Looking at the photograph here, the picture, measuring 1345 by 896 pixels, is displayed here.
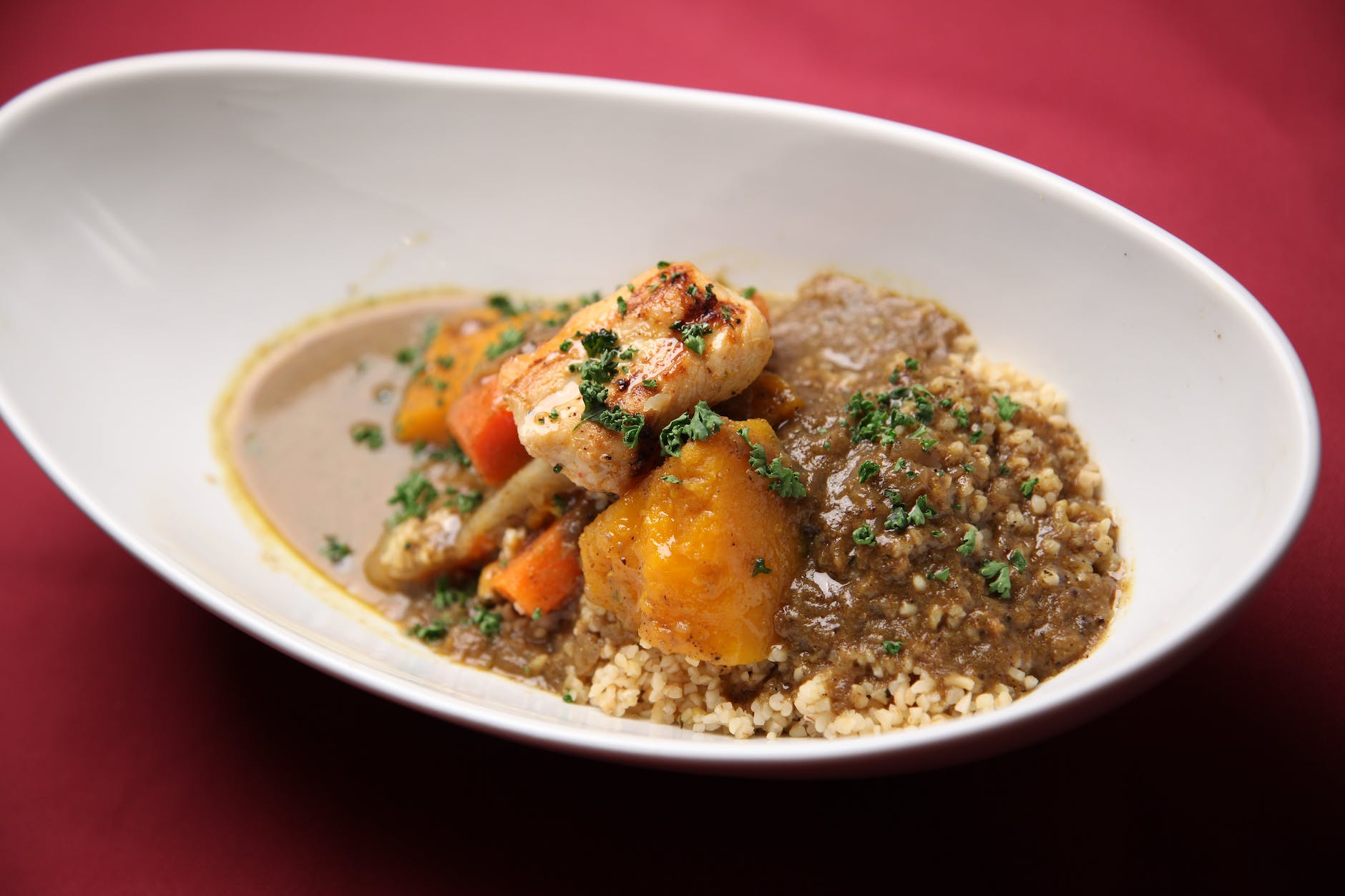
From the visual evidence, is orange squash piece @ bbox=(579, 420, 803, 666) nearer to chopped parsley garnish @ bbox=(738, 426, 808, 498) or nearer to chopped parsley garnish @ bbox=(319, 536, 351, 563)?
chopped parsley garnish @ bbox=(738, 426, 808, 498)

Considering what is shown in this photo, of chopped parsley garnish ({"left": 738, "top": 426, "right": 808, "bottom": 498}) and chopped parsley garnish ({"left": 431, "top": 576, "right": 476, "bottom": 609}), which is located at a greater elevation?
chopped parsley garnish ({"left": 738, "top": 426, "right": 808, "bottom": 498})

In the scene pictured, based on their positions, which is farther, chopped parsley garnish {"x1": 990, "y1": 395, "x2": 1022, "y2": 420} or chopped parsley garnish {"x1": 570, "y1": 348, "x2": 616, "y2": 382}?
chopped parsley garnish {"x1": 990, "y1": 395, "x2": 1022, "y2": 420}

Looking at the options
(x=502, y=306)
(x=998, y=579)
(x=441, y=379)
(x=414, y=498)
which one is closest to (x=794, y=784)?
(x=998, y=579)

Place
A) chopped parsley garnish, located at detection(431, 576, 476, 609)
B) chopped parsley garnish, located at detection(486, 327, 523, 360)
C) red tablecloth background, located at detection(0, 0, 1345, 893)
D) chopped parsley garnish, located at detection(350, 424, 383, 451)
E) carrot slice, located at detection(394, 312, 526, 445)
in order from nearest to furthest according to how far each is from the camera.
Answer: red tablecloth background, located at detection(0, 0, 1345, 893)
chopped parsley garnish, located at detection(431, 576, 476, 609)
chopped parsley garnish, located at detection(486, 327, 523, 360)
carrot slice, located at detection(394, 312, 526, 445)
chopped parsley garnish, located at detection(350, 424, 383, 451)

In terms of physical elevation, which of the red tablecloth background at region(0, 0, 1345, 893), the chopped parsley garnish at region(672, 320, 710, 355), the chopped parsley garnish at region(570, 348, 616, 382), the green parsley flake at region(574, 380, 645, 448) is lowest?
the red tablecloth background at region(0, 0, 1345, 893)

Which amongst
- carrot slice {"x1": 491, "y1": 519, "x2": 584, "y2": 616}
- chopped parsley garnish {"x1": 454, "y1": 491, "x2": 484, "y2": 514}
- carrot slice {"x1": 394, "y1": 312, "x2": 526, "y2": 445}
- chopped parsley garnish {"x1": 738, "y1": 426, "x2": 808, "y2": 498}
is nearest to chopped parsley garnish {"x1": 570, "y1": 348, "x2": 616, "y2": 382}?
chopped parsley garnish {"x1": 738, "y1": 426, "x2": 808, "y2": 498}

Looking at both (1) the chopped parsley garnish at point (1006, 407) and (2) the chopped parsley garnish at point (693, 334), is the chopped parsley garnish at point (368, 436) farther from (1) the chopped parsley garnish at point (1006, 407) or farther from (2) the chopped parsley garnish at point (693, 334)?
(1) the chopped parsley garnish at point (1006, 407)

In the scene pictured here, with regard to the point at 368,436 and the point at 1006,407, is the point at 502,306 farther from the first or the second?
the point at 1006,407
